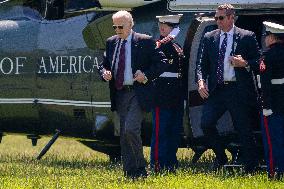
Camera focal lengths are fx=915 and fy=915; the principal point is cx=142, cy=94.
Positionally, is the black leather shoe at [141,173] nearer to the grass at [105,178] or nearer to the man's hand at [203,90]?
the grass at [105,178]

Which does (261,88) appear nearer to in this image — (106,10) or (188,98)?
(188,98)

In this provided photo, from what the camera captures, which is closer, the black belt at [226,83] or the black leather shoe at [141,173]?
the black leather shoe at [141,173]

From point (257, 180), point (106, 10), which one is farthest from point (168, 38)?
point (257, 180)

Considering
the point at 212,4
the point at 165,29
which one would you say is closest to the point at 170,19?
the point at 165,29

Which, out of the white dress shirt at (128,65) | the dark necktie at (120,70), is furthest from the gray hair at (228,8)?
the dark necktie at (120,70)

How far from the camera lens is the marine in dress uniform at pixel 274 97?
1013 cm

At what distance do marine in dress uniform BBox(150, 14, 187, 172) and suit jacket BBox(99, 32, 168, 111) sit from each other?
69 cm

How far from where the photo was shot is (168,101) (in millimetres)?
11336

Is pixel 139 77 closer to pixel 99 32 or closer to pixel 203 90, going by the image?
pixel 203 90

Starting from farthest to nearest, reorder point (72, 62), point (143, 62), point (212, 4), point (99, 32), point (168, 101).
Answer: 1. point (72, 62)
2. point (99, 32)
3. point (212, 4)
4. point (168, 101)
5. point (143, 62)

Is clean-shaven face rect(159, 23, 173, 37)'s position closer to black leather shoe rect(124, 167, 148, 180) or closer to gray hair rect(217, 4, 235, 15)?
gray hair rect(217, 4, 235, 15)

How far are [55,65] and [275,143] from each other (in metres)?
4.07

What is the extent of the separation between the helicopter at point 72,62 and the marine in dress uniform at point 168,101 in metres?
0.26

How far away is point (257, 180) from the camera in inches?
387
